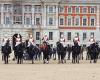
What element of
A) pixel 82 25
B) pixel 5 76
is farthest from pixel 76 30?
pixel 5 76

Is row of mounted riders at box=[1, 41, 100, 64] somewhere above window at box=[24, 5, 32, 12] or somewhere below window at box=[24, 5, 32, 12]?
below

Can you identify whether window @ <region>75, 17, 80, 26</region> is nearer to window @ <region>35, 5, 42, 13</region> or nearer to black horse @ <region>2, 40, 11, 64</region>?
window @ <region>35, 5, 42, 13</region>

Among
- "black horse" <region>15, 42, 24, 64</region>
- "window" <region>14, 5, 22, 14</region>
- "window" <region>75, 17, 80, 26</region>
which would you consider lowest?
"black horse" <region>15, 42, 24, 64</region>

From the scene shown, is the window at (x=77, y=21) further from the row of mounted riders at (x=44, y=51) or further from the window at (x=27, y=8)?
the row of mounted riders at (x=44, y=51)

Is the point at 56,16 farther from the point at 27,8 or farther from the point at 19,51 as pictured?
the point at 19,51

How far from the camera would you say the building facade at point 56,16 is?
85625 millimetres

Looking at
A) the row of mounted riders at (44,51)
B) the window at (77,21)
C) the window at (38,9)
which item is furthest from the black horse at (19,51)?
the window at (77,21)

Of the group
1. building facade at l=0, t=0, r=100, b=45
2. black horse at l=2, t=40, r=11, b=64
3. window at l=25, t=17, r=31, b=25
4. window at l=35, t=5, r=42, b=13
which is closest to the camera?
black horse at l=2, t=40, r=11, b=64

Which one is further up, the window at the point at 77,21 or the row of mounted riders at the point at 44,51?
the window at the point at 77,21

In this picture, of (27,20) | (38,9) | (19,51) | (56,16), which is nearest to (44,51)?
(19,51)

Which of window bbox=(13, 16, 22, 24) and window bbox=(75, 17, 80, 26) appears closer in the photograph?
window bbox=(13, 16, 22, 24)

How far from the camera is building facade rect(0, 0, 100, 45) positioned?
8562 centimetres

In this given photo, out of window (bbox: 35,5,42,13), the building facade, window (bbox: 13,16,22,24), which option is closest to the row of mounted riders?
the building facade

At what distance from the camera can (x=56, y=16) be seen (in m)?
86.2
